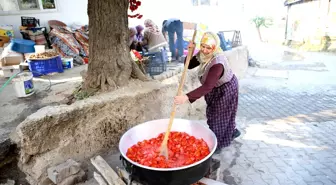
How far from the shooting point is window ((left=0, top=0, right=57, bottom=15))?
714 centimetres

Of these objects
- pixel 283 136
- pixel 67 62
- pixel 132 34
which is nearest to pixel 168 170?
pixel 283 136

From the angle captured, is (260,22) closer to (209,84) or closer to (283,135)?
(283,135)

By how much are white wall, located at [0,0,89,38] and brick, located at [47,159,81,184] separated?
6181 millimetres

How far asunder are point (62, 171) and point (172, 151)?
1316mm

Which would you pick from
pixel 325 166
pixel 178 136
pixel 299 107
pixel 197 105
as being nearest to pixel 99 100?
pixel 178 136

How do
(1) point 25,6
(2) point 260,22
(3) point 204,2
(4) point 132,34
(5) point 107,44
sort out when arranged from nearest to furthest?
(5) point 107,44 < (4) point 132,34 < (1) point 25,6 < (3) point 204,2 < (2) point 260,22

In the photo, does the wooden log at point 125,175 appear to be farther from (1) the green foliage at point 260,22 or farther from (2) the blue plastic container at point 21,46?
(1) the green foliage at point 260,22

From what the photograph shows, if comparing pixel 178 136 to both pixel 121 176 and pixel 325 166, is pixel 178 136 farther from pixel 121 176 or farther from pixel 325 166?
pixel 325 166

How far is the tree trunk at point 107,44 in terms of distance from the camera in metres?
3.44

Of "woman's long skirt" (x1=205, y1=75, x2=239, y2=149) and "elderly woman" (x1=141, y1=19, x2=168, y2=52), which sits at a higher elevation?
"elderly woman" (x1=141, y1=19, x2=168, y2=52)

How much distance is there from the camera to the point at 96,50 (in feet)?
11.7

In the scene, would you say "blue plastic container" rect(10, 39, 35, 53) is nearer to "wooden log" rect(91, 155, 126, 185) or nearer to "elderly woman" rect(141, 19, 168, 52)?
"elderly woman" rect(141, 19, 168, 52)

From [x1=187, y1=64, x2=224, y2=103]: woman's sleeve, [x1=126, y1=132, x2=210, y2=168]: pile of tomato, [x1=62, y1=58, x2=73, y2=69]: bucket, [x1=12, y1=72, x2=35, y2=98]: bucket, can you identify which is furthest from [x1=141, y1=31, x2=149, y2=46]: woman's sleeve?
[x1=126, y1=132, x2=210, y2=168]: pile of tomato

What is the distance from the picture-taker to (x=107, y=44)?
11.6ft
